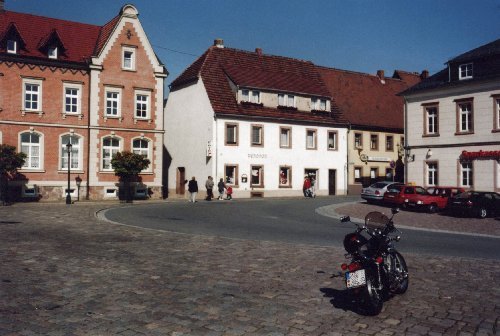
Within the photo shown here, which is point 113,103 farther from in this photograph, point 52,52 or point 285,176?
point 285,176

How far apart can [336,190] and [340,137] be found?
4.89 m

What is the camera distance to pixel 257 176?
4247 centimetres

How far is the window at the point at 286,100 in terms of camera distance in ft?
147

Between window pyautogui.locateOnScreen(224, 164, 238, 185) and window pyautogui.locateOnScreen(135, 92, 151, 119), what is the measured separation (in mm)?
7459

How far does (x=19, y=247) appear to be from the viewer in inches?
482

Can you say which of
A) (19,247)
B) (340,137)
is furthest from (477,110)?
(19,247)

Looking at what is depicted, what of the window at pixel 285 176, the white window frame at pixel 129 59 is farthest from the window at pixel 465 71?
the white window frame at pixel 129 59

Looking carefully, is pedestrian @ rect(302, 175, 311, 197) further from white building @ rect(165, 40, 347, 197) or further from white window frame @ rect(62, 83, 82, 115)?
white window frame @ rect(62, 83, 82, 115)

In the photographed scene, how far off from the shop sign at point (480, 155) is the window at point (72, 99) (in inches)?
1003

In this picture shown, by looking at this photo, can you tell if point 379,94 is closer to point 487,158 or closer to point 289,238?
point 487,158

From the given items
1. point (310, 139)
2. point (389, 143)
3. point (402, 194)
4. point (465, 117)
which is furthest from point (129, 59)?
point (389, 143)

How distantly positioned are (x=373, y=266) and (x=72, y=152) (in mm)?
31834

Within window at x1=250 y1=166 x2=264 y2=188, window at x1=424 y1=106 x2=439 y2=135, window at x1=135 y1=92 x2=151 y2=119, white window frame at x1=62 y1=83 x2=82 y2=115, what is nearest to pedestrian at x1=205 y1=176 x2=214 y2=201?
window at x1=250 y1=166 x2=264 y2=188

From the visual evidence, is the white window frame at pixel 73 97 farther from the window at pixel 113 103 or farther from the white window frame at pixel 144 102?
the white window frame at pixel 144 102
